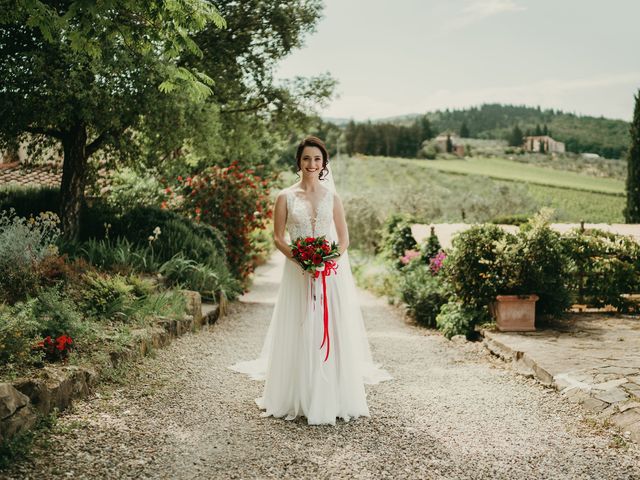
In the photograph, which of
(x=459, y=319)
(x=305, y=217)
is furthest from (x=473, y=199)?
(x=305, y=217)

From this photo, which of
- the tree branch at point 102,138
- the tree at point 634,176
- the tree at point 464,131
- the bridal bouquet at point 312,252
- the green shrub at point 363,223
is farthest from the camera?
the tree at point 464,131

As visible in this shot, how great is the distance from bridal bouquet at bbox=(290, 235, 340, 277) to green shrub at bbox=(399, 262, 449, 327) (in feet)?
15.1

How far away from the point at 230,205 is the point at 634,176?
48.3ft

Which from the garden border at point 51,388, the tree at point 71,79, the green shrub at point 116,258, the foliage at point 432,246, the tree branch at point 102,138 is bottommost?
the garden border at point 51,388

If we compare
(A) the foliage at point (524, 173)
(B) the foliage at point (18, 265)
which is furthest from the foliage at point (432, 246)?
(A) the foliage at point (524, 173)

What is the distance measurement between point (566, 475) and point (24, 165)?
34.8 ft

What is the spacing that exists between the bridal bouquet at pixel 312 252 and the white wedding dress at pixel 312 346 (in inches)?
7.8

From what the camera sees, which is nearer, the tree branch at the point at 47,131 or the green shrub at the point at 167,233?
the tree branch at the point at 47,131

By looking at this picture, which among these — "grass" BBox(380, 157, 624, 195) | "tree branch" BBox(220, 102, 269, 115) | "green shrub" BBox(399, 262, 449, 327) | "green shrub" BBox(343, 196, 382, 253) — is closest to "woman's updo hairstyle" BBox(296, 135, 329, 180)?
"green shrub" BBox(399, 262, 449, 327)

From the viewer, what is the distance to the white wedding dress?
179 inches

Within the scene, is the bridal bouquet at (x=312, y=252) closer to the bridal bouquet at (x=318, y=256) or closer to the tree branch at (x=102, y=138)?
the bridal bouquet at (x=318, y=256)

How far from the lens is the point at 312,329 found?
15.3 feet

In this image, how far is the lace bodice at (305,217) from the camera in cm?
480

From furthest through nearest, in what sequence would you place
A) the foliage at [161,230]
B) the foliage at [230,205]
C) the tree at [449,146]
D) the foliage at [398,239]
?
the tree at [449,146] → the foliage at [398,239] → the foliage at [230,205] → the foliage at [161,230]
